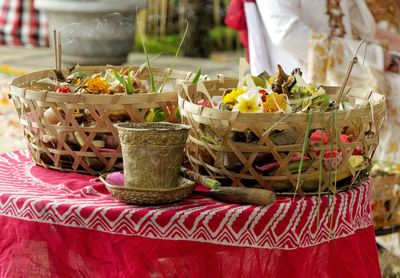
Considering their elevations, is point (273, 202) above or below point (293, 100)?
below

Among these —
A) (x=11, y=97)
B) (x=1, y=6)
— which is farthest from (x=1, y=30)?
(x=11, y=97)

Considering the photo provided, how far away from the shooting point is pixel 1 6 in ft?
33.5

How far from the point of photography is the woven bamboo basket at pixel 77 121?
2.02 meters

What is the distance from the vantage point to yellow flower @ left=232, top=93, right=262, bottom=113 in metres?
1.89

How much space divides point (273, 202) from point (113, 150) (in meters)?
0.46

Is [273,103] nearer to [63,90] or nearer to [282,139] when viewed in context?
[282,139]

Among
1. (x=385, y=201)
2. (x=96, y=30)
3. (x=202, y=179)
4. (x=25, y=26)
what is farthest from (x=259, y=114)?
(x=25, y=26)

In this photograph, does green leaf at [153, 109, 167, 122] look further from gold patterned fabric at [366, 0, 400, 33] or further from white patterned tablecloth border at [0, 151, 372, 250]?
gold patterned fabric at [366, 0, 400, 33]

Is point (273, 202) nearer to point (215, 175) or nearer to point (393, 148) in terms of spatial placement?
point (215, 175)

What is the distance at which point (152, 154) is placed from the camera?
1804mm

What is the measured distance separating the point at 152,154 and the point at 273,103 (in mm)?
308

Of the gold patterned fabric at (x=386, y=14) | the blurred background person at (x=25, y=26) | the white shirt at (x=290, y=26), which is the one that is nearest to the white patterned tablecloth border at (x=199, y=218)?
the white shirt at (x=290, y=26)

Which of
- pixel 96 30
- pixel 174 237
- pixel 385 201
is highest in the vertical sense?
pixel 174 237

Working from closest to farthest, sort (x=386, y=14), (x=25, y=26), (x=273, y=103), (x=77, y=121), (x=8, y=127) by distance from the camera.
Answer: (x=273, y=103) < (x=77, y=121) < (x=386, y=14) < (x=8, y=127) < (x=25, y=26)
